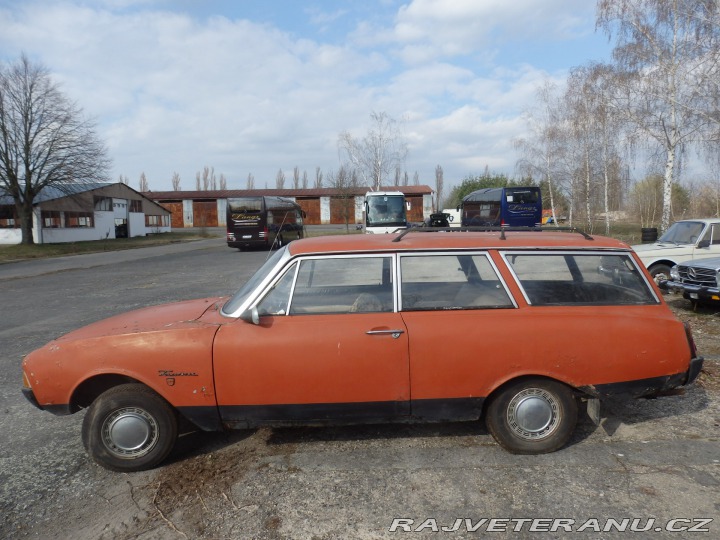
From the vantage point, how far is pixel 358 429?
4066mm

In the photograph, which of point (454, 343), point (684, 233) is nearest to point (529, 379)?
point (454, 343)

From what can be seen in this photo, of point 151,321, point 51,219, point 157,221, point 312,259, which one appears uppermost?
point 157,221

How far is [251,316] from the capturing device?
341 cm

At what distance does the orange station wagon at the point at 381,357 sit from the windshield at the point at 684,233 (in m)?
7.98

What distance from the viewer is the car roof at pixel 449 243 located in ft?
12.1

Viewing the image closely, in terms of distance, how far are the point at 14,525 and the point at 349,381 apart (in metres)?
2.17

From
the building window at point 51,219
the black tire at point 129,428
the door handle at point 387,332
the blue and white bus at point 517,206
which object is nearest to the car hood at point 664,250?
the door handle at point 387,332

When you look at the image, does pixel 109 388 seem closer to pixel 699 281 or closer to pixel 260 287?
pixel 260 287

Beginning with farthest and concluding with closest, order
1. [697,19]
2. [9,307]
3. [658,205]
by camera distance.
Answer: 1. [658,205]
2. [697,19]
3. [9,307]

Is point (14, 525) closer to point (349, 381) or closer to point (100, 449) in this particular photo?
point (100, 449)

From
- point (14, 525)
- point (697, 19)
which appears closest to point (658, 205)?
point (697, 19)

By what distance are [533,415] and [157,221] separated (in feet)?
195

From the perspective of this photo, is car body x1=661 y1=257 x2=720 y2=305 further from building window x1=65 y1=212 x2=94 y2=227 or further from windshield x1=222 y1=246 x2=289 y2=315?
building window x1=65 y1=212 x2=94 y2=227

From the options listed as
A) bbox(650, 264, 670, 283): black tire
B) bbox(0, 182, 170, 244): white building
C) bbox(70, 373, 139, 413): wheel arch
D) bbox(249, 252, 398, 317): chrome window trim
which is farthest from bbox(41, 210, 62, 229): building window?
bbox(249, 252, 398, 317): chrome window trim
